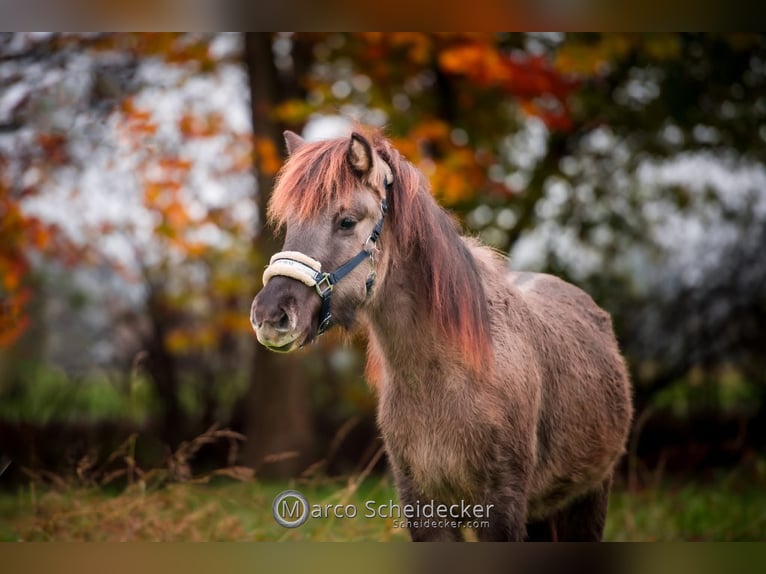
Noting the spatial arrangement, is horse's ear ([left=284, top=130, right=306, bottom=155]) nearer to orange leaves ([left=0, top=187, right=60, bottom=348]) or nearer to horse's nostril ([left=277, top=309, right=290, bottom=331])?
horse's nostril ([left=277, top=309, right=290, bottom=331])

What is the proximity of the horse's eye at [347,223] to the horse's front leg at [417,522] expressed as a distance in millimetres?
1088

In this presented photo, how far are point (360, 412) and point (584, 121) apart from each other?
345cm

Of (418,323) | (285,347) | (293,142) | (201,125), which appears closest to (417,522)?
A: (418,323)

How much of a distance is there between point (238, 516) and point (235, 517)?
0.19 meters

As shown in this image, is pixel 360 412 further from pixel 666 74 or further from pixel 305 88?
pixel 666 74

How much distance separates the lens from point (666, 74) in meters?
6.79

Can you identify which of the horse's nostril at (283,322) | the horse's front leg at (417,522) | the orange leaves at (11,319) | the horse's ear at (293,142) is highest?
the horse's ear at (293,142)

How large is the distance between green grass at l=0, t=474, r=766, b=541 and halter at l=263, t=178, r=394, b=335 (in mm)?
1565

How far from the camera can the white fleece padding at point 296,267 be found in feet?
9.73

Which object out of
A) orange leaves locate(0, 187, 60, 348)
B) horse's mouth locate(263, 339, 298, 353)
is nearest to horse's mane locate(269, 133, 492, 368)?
horse's mouth locate(263, 339, 298, 353)

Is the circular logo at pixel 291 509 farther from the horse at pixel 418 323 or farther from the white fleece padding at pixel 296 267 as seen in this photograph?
the white fleece padding at pixel 296 267

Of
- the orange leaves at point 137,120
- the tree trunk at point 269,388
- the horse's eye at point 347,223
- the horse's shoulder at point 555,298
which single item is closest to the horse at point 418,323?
the horse's eye at point 347,223

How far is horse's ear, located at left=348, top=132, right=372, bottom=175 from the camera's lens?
3098 mm
